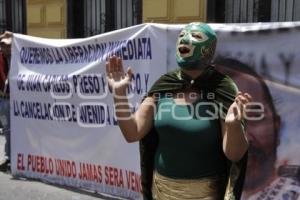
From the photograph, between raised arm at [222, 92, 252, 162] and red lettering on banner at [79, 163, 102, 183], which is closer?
raised arm at [222, 92, 252, 162]

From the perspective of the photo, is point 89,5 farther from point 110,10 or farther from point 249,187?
point 249,187

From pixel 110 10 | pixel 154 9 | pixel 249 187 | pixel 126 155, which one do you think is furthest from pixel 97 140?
pixel 110 10

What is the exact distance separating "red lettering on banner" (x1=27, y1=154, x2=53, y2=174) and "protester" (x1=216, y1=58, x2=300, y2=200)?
269cm

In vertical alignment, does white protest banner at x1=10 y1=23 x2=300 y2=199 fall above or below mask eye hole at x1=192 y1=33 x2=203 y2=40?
below

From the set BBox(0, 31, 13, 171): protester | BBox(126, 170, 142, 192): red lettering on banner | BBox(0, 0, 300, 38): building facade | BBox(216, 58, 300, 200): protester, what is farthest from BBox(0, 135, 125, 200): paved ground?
BBox(0, 0, 300, 38): building facade

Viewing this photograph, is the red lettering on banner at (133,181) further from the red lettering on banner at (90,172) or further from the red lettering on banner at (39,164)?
the red lettering on banner at (39,164)

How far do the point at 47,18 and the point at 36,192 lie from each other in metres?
7.68

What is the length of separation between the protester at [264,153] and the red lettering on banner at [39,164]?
269cm

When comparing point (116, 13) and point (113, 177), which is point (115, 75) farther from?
point (116, 13)

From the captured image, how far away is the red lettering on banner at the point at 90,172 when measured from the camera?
Answer: 582 centimetres

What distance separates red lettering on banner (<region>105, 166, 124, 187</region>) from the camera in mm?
5551

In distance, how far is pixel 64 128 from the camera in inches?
246

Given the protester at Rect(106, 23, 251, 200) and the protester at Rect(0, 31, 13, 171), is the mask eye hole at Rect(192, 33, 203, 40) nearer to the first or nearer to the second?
the protester at Rect(106, 23, 251, 200)

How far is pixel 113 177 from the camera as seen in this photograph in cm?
564
